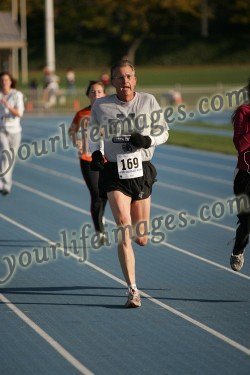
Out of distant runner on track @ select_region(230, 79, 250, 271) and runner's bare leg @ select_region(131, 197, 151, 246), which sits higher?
distant runner on track @ select_region(230, 79, 250, 271)

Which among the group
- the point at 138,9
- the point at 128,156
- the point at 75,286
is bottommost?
the point at 75,286

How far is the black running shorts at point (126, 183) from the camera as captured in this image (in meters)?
9.44

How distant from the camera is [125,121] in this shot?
939 cm

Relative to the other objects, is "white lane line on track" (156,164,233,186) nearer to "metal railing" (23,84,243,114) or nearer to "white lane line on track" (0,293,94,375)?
"white lane line on track" (0,293,94,375)

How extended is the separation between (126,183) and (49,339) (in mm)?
1773

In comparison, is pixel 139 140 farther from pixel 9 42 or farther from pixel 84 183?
pixel 9 42

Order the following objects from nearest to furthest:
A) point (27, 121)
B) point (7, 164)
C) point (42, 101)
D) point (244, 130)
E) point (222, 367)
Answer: point (222, 367), point (244, 130), point (7, 164), point (27, 121), point (42, 101)

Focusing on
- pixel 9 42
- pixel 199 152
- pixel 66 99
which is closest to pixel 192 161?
pixel 199 152

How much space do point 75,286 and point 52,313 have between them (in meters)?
1.26

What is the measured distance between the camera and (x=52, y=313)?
9.25 meters

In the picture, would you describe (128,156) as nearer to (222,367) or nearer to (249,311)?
(249,311)

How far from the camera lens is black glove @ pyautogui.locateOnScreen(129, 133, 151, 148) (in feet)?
30.1

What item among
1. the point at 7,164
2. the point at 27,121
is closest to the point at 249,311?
the point at 7,164
